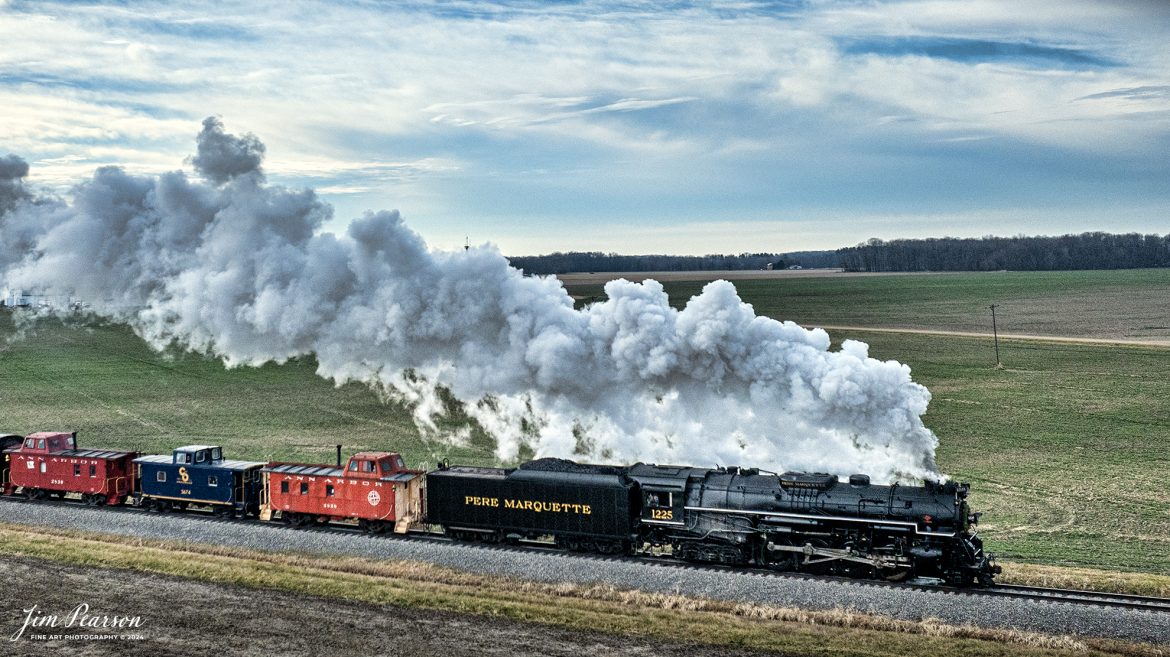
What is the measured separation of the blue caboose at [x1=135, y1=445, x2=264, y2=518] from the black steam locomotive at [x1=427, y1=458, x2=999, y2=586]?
364 inches

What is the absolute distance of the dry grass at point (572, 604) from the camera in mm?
24609

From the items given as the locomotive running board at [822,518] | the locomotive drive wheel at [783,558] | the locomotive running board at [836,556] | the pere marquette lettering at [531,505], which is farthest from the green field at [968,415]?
the pere marquette lettering at [531,505]

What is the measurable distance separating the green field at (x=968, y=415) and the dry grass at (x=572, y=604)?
15.2m

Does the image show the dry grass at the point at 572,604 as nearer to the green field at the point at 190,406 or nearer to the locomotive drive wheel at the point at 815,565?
the locomotive drive wheel at the point at 815,565

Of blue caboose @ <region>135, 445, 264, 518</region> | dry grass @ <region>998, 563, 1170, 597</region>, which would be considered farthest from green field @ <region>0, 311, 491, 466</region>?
dry grass @ <region>998, 563, 1170, 597</region>

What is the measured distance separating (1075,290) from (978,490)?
478 ft

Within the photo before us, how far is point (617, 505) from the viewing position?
31859 millimetres

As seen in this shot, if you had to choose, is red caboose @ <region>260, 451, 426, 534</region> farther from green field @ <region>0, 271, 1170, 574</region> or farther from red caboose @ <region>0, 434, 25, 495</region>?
green field @ <region>0, 271, 1170, 574</region>

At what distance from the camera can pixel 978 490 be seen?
169ft

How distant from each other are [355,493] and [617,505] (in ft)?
36.2

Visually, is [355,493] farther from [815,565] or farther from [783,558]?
[815,565]

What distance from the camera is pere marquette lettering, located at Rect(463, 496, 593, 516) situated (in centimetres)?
3241

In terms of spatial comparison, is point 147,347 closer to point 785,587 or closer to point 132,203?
point 132,203

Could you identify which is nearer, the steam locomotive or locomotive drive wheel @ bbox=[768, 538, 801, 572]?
the steam locomotive
